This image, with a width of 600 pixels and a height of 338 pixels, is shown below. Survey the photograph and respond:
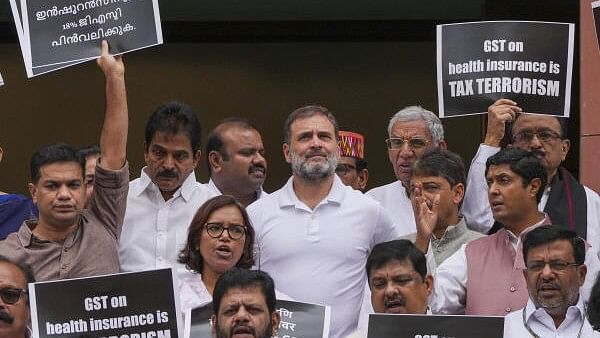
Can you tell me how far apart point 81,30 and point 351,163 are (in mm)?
2181

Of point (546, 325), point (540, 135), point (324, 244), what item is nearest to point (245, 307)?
point (324, 244)

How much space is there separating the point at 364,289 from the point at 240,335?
1126mm

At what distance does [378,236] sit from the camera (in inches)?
295

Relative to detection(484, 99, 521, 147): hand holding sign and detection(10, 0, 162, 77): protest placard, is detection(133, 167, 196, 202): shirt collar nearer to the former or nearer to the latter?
detection(10, 0, 162, 77): protest placard

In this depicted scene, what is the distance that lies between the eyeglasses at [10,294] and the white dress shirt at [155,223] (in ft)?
3.24

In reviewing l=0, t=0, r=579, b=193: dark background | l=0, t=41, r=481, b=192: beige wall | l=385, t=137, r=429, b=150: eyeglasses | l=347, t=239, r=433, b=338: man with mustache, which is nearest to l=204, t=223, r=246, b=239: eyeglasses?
l=347, t=239, r=433, b=338: man with mustache

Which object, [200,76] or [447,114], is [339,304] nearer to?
[447,114]

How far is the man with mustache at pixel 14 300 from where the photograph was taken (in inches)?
257

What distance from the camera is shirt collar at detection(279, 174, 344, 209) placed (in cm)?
754

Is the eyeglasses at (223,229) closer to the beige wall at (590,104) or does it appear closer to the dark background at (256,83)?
the beige wall at (590,104)

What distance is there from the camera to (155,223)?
7.67 meters

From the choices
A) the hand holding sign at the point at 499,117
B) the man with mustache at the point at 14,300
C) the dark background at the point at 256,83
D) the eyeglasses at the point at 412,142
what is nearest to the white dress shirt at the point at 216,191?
the eyeglasses at the point at 412,142

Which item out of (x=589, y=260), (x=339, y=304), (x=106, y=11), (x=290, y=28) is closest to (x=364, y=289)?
(x=339, y=304)

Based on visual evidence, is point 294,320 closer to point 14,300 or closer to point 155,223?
point 14,300
